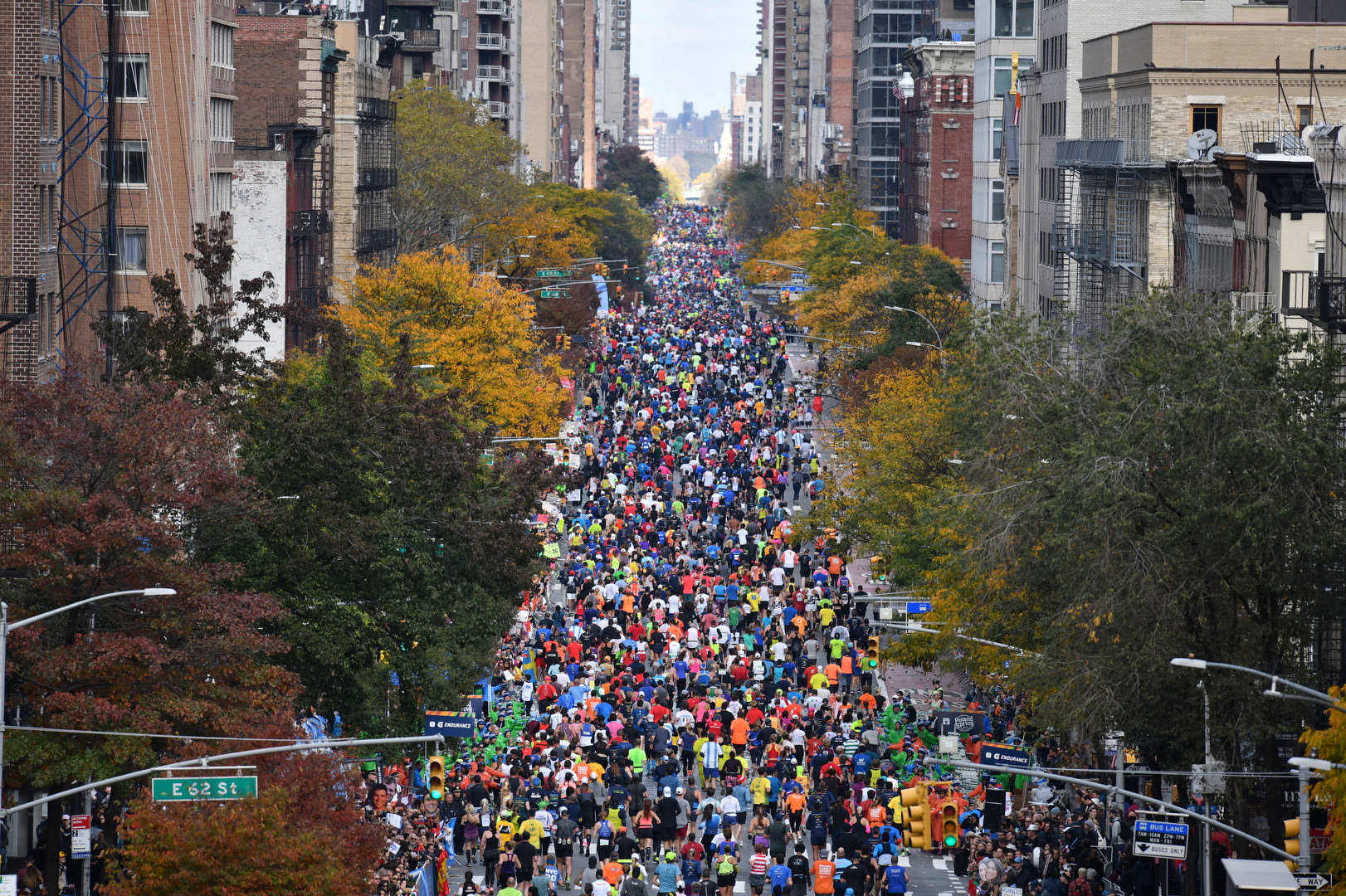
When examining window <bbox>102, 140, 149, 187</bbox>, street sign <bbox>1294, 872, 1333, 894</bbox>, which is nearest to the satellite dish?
street sign <bbox>1294, 872, 1333, 894</bbox>

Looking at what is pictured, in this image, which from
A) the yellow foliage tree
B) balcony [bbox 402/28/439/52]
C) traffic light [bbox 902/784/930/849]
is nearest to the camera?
traffic light [bbox 902/784/930/849]

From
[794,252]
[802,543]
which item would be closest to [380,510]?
[802,543]

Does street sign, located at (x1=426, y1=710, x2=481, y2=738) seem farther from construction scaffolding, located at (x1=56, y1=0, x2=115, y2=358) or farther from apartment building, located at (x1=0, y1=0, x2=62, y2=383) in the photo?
construction scaffolding, located at (x1=56, y1=0, x2=115, y2=358)

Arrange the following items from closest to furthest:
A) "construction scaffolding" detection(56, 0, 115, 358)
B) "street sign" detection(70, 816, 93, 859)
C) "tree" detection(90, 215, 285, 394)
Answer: "street sign" detection(70, 816, 93, 859) < "tree" detection(90, 215, 285, 394) < "construction scaffolding" detection(56, 0, 115, 358)

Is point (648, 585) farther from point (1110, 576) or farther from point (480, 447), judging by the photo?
point (1110, 576)

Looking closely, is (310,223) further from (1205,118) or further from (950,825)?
(950,825)

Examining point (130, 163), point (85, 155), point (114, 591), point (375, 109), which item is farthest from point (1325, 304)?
point (375, 109)
